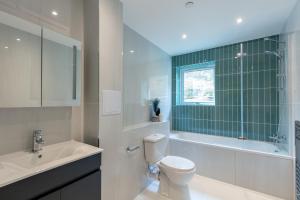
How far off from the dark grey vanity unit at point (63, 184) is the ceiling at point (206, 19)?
169cm

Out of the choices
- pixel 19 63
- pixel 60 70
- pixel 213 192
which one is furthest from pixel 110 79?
pixel 213 192

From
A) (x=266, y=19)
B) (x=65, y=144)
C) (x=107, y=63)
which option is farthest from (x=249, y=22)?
(x=65, y=144)

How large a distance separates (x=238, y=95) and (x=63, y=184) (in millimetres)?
2972

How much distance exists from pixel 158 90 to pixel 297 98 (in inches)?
78.4

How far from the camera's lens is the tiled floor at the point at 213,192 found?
2074 mm

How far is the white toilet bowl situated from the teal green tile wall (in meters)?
1.40

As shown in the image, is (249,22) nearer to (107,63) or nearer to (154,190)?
(107,63)

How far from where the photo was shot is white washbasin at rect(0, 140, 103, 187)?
866 mm

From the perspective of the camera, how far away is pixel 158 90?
3.08m

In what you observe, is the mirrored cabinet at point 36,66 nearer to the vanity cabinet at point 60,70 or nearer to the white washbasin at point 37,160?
the vanity cabinet at point 60,70

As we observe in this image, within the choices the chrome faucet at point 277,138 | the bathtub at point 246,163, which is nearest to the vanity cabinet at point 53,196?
the bathtub at point 246,163

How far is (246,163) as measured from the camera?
91.3 inches

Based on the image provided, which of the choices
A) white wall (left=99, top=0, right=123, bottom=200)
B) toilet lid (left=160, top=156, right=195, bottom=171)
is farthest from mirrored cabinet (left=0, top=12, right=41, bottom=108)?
toilet lid (left=160, top=156, right=195, bottom=171)

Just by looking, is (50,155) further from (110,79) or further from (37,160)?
(110,79)
